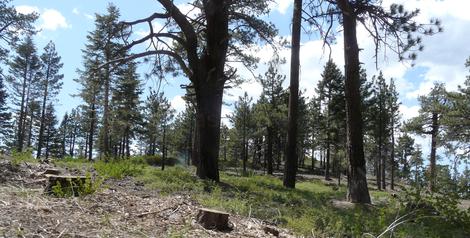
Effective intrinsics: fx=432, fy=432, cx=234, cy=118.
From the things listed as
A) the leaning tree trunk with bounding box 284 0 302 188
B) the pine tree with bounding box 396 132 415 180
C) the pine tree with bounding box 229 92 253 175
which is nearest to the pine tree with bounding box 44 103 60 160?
the pine tree with bounding box 229 92 253 175

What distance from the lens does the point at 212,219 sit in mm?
4531

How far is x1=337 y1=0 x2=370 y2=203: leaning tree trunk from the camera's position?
32.5 ft

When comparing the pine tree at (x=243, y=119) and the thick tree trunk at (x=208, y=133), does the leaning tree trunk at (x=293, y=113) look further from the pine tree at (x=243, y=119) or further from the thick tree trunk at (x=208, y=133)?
the pine tree at (x=243, y=119)

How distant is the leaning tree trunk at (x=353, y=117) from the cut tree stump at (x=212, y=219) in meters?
6.02

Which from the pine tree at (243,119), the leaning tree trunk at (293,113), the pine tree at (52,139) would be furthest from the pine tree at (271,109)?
the pine tree at (52,139)

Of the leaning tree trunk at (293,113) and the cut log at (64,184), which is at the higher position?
the leaning tree trunk at (293,113)

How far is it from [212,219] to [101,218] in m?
1.12

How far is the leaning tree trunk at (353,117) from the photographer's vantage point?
9.90 meters

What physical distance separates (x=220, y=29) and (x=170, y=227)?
26.3 ft

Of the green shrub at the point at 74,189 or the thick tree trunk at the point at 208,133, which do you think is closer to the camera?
the green shrub at the point at 74,189

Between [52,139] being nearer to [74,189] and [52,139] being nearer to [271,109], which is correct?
[271,109]

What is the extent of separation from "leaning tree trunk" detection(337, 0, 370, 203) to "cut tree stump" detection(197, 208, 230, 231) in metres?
6.02

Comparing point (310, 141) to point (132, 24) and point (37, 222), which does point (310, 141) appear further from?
point (37, 222)

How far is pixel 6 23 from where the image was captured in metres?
15.7
